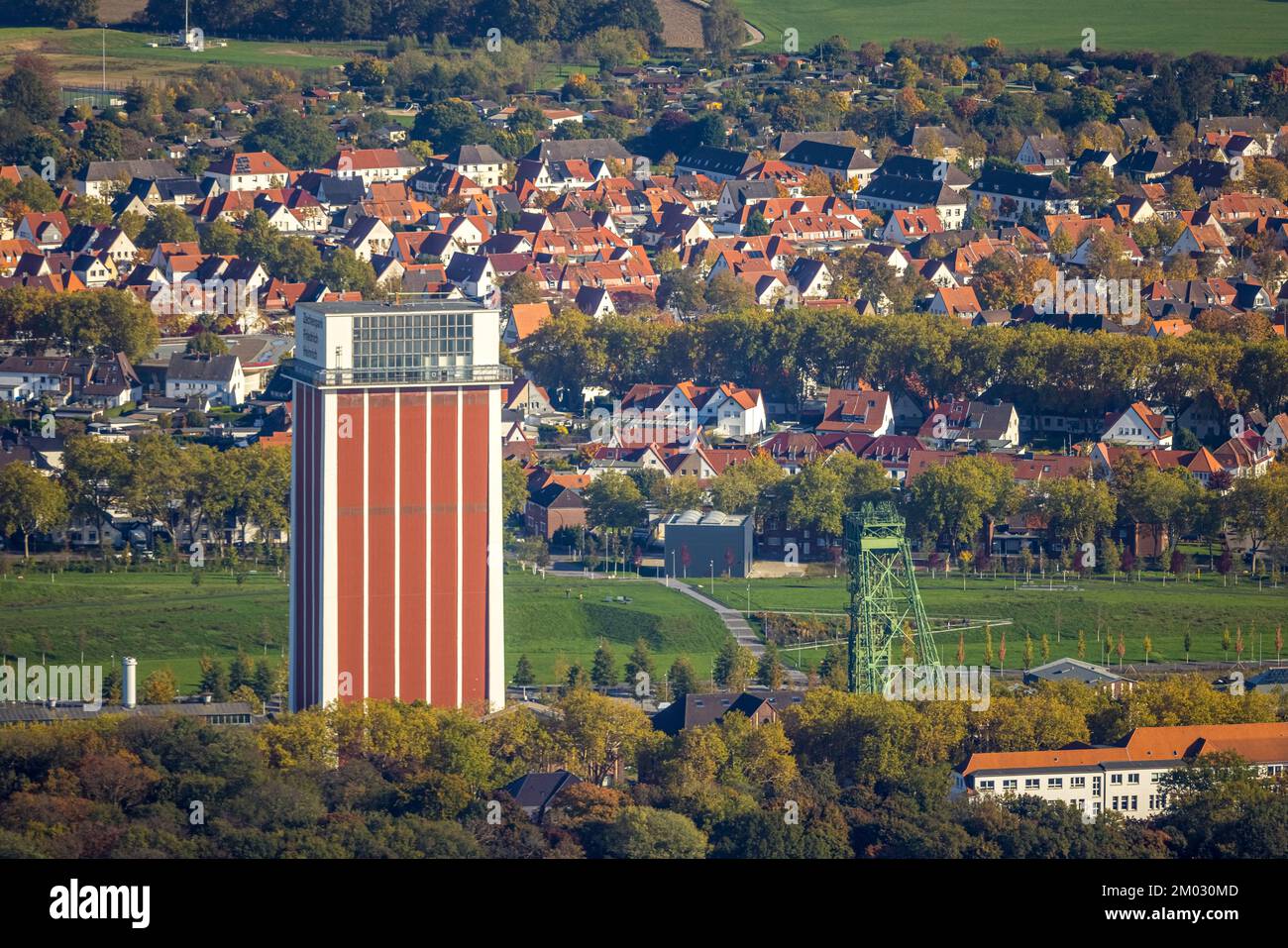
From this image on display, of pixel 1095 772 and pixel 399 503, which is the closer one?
pixel 1095 772

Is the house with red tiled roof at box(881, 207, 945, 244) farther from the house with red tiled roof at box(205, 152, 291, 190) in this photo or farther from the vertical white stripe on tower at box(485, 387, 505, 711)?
the vertical white stripe on tower at box(485, 387, 505, 711)

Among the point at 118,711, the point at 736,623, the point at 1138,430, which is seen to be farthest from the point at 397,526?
the point at 1138,430

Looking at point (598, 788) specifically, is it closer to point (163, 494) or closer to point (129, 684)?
point (129, 684)

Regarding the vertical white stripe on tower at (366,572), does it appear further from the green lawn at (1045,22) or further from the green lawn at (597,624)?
the green lawn at (1045,22)

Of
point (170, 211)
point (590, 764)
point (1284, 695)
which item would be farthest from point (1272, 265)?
point (590, 764)

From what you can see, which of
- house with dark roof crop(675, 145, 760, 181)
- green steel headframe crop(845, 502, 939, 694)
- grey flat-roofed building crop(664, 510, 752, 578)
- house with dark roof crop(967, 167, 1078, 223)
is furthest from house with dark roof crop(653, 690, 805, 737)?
house with dark roof crop(675, 145, 760, 181)
